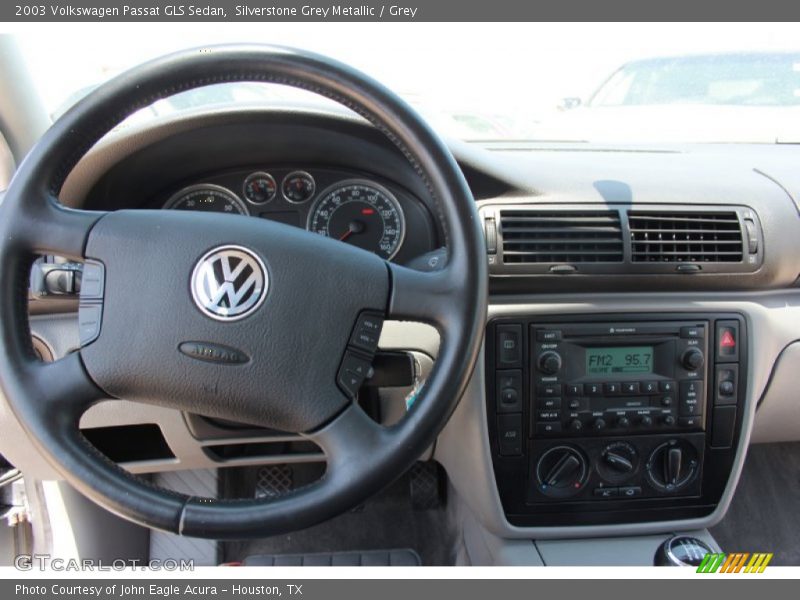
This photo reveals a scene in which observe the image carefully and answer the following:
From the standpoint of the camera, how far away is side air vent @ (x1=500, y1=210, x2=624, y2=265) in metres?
1.47

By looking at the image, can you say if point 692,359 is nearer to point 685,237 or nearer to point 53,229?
point 685,237

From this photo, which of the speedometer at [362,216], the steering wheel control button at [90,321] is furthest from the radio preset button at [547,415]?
the steering wheel control button at [90,321]

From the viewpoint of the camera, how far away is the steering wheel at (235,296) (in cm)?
104

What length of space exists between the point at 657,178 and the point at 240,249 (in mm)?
1067

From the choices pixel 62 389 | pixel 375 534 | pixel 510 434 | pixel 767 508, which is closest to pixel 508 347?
pixel 510 434

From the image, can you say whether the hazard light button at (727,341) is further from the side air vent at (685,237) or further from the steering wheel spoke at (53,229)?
the steering wheel spoke at (53,229)

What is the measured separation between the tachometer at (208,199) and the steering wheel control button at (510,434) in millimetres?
824

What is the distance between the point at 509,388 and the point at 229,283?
736 millimetres

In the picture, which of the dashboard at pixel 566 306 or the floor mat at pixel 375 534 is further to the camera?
the floor mat at pixel 375 534

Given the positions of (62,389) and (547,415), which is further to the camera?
(547,415)

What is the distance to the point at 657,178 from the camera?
158cm

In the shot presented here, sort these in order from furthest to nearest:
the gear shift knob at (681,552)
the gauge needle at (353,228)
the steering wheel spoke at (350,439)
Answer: the gauge needle at (353,228) < the gear shift knob at (681,552) < the steering wheel spoke at (350,439)

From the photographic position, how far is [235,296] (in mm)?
1070

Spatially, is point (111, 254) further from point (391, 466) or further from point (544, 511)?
point (544, 511)
